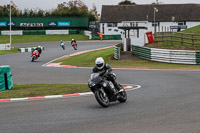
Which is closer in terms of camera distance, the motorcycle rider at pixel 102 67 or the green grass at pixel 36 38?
the motorcycle rider at pixel 102 67

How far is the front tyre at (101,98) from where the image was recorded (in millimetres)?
9672

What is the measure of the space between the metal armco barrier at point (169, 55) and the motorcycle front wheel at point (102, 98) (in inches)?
695

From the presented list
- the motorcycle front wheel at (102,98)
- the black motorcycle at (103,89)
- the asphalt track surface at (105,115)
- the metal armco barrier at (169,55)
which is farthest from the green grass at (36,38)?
the motorcycle front wheel at (102,98)

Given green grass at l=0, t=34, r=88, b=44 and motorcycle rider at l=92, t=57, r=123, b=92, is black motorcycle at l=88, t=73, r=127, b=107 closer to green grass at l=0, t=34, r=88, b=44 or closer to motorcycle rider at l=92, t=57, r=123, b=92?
motorcycle rider at l=92, t=57, r=123, b=92

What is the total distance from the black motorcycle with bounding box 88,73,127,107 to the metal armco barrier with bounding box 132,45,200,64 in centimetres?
1705

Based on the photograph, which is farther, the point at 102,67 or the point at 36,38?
the point at 36,38

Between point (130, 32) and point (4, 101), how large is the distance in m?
23.4

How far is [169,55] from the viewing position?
1097 inches

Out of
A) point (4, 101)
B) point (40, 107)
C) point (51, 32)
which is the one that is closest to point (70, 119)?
point (40, 107)

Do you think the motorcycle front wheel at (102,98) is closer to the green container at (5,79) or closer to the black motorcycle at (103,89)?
the black motorcycle at (103,89)

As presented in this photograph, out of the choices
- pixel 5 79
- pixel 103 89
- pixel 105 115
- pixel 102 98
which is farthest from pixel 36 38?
pixel 105 115

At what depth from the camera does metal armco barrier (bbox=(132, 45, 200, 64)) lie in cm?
2656

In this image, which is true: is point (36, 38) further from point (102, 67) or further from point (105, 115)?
point (105, 115)

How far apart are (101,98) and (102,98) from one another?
0.06 m
